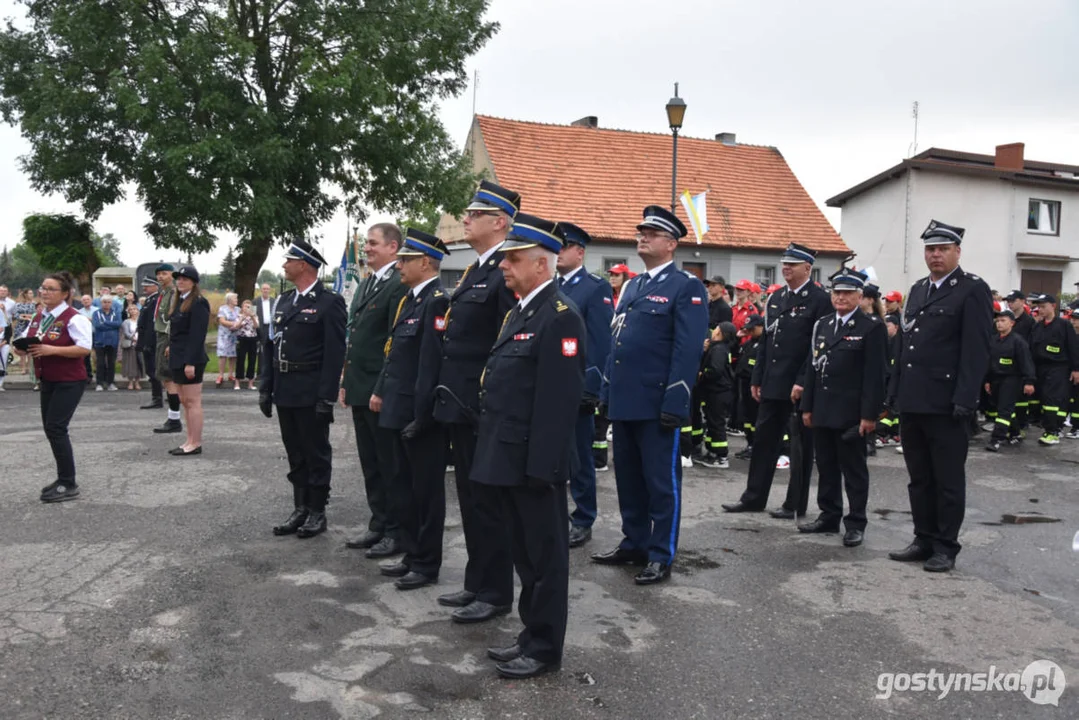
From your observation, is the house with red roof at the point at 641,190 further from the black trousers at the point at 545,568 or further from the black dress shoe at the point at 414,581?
the black trousers at the point at 545,568

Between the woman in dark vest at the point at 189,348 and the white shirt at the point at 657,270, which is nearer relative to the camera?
the white shirt at the point at 657,270

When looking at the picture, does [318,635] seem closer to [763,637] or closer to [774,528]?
[763,637]

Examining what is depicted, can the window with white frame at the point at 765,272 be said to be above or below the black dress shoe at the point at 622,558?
above

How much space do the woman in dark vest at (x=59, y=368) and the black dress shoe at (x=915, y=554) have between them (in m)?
6.74

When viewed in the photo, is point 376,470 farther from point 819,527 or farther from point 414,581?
point 819,527

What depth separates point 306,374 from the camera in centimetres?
655

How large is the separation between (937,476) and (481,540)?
11.0 ft

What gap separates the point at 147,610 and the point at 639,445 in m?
3.13

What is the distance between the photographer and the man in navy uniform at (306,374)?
6.54m

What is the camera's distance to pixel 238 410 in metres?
14.1

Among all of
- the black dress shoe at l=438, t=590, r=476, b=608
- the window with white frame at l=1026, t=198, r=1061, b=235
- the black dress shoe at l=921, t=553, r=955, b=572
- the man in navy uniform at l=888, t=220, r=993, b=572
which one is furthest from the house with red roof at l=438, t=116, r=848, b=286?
the black dress shoe at l=438, t=590, r=476, b=608

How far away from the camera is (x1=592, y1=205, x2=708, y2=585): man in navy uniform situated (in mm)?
5699

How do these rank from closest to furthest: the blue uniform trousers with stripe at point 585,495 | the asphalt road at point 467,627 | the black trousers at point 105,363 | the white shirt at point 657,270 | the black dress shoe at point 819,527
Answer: the asphalt road at point 467,627, the white shirt at point 657,270, the blue uniform trousers with stripe at point 585,495, the black dress shoe at point 819,527, the black trousers at point 105,363

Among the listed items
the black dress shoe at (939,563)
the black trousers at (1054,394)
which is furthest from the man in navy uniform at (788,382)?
the black trousers at (1054,394)
